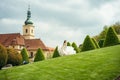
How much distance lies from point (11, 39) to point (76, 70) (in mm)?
109014

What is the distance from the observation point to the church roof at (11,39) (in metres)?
128

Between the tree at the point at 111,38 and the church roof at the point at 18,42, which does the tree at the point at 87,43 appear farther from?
the church roof at the point at 18,42

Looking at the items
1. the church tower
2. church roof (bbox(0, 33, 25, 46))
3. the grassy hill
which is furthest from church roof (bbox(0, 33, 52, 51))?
the grassy hill

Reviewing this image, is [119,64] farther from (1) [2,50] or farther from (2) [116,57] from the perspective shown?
(1) [2,50]

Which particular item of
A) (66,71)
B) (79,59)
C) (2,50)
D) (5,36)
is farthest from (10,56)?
(5,36)

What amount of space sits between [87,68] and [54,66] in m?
2.93

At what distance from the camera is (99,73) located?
68.2 feet

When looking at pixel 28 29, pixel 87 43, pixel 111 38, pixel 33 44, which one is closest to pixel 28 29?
pixel 28 29

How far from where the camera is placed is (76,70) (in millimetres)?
22281

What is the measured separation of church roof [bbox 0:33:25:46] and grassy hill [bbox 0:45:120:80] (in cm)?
10203

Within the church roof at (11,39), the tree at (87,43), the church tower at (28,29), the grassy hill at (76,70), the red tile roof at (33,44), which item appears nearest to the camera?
the grassy hill at (76,70)

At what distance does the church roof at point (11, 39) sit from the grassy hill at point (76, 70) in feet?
335

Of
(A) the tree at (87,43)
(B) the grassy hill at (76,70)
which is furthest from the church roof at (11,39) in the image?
(B) the grassy hill at (76,70)

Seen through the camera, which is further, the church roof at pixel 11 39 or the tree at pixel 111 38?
the church roof at pixel 11 39
